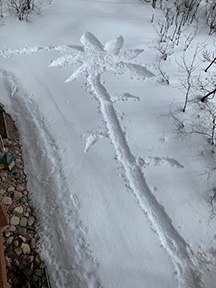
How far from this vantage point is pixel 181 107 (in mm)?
3641

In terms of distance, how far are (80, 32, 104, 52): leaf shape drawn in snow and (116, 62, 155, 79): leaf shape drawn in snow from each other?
1.87 feet

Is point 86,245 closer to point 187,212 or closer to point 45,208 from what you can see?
point 45,208

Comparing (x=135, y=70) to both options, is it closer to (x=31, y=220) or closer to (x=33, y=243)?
(x=31, y=220)

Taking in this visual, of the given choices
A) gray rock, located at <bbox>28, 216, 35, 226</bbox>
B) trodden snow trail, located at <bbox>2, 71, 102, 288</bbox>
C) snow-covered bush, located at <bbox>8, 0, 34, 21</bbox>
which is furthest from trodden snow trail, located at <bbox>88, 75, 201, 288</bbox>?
snow-covered bush, located at <bbox>8, 0, 34, 21</bbox>

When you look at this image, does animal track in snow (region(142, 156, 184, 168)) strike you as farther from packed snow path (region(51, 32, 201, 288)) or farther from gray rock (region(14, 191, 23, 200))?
gray rock (region(14, 191, 23, 200))

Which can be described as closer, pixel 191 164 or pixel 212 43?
pixel 191 164

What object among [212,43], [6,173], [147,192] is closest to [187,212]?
[147,192]

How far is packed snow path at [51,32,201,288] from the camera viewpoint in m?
2.45

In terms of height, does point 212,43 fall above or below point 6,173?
above

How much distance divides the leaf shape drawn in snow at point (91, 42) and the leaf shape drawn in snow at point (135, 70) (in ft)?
1.87

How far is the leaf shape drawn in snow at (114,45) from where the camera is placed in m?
4.54

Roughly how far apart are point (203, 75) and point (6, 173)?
300 centimetres

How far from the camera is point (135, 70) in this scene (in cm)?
421

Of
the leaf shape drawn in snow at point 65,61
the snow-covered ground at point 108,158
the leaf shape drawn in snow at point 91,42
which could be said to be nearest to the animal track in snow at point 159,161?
the snow-covered ground at point 108,158
